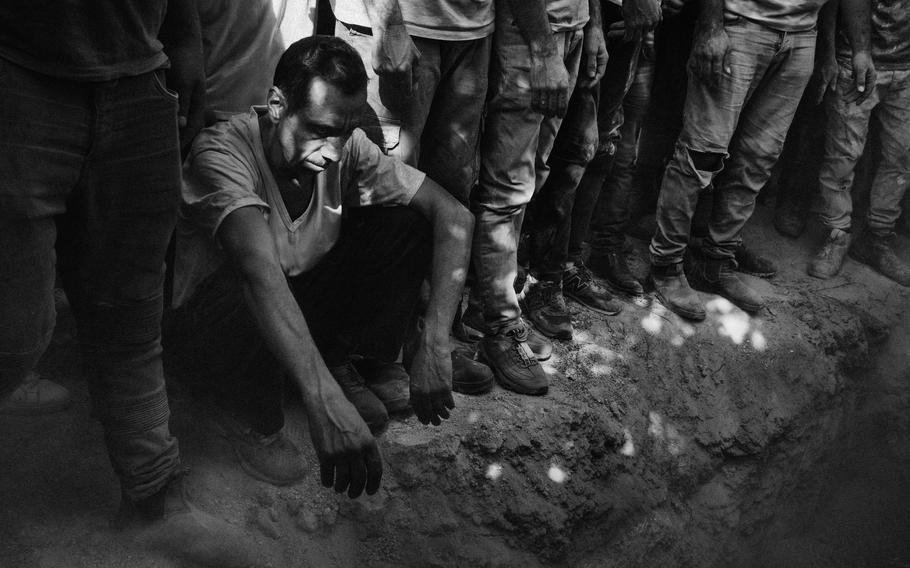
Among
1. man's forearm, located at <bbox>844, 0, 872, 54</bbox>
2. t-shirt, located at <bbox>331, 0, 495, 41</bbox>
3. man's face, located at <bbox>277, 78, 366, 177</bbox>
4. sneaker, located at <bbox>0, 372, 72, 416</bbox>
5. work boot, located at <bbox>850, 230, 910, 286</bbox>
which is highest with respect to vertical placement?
t-shirt, located at <bbox>331, 0, 495, 41</bbox>

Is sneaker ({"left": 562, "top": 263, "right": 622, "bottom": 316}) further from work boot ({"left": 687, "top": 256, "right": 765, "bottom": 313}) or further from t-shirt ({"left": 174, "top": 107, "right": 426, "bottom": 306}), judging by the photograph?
t-shirt ({"left": 174, "top": 107, "right": 426, "bottom": 306})

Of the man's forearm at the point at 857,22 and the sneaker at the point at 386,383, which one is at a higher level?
the man's forearm at the point at 857,22

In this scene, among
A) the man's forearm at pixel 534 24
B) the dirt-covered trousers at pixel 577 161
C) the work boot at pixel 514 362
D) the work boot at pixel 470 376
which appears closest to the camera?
the man's forearm at pixel 534 24

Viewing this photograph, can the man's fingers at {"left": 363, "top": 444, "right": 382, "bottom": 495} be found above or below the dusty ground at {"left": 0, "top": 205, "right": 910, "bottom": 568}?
above

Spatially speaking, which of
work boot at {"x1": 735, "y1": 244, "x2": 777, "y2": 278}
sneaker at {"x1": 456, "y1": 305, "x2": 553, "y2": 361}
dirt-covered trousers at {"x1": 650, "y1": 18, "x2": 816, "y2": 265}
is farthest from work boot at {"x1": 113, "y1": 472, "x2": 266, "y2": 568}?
work boot at {"x1": 735, "y1": 244, "x2": 777, "y2": 278}

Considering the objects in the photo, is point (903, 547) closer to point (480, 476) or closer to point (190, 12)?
point (480, 476)

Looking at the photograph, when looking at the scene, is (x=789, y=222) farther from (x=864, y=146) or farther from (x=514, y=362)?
(x=514, y=362)

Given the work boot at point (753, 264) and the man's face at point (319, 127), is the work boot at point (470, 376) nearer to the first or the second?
the man's face at point (319, 127)

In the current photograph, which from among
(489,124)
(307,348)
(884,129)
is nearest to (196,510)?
(307,348)

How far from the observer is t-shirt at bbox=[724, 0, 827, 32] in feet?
13.1

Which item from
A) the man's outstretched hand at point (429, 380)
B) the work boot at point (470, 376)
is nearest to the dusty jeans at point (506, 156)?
the work boot at point (470, 376)

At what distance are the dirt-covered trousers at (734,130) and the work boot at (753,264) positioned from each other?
0.66 meters

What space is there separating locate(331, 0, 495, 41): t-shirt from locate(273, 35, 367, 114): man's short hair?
0.50 m

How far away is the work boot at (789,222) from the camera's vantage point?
548cm
